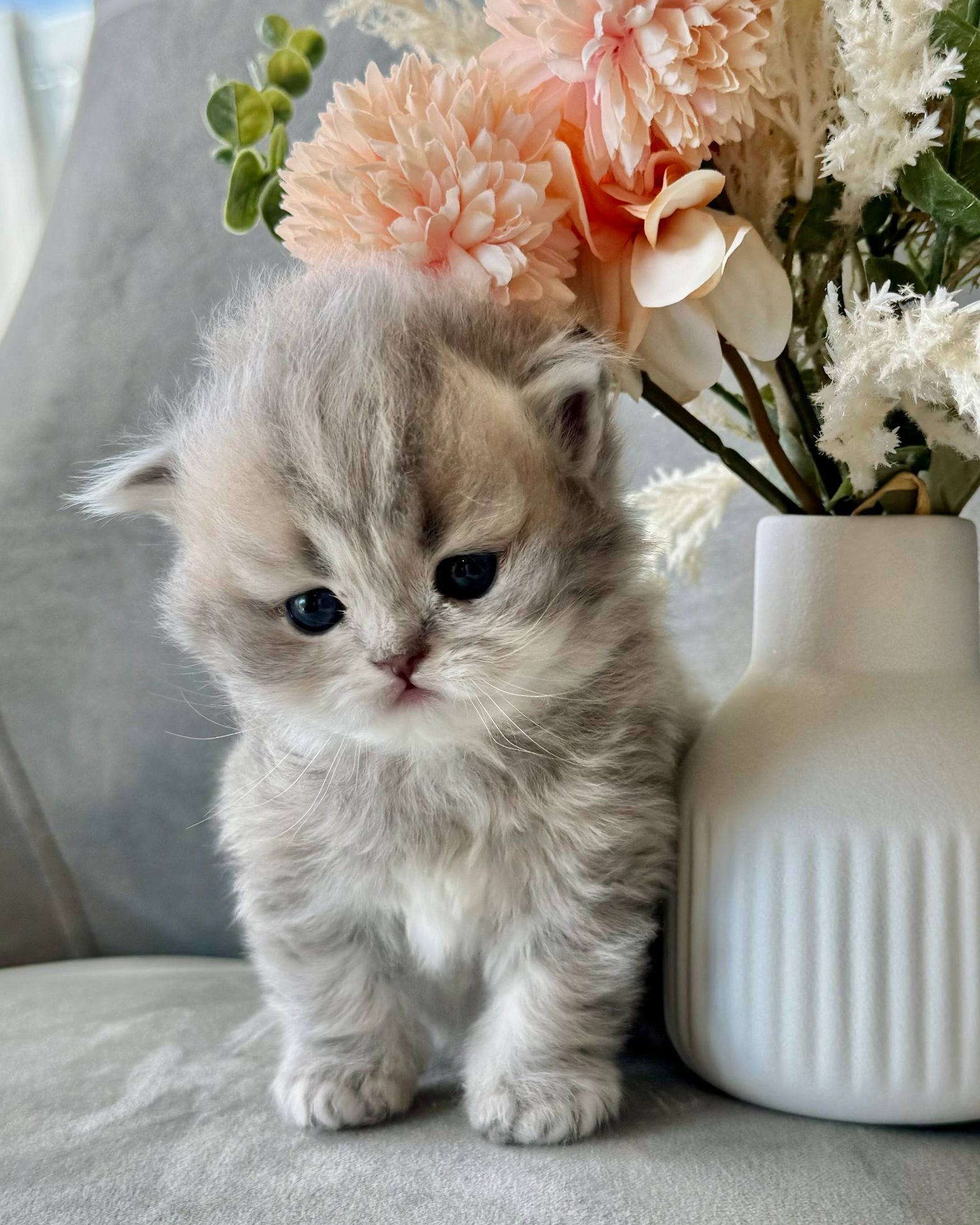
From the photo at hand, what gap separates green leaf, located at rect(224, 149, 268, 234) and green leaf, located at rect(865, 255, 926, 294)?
42 centimetres

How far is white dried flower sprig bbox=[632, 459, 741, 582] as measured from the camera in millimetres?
979

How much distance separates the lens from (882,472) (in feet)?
2.53

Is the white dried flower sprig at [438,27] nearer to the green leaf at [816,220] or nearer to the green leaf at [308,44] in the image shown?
the green leaf at [308,44]

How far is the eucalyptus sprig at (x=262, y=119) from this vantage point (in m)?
0.75

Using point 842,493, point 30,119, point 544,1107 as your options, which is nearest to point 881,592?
point 842,493

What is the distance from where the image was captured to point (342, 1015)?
0.81 meters

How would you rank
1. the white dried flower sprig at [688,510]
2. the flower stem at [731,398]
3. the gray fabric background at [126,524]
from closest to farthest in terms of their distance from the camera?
the flower stem at [731,398]
the white dried flower sprig at [688,510]
the gray fabric background at [126,524]

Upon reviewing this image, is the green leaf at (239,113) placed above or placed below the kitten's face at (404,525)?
above

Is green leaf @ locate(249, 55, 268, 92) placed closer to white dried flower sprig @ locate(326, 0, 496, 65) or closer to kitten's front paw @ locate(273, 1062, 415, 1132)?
white dried flower sprig @ locate(326, 0, 496, 65)

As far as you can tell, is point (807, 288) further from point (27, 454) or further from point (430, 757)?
point (27, 454)

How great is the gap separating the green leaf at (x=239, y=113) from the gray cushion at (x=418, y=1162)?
2.27ft

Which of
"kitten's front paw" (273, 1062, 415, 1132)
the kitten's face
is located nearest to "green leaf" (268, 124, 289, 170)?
the kitten's face

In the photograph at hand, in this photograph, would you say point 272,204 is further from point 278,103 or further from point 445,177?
point 445,177

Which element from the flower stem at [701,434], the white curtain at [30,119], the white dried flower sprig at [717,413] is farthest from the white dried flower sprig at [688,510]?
the white curtain at [30,119]
